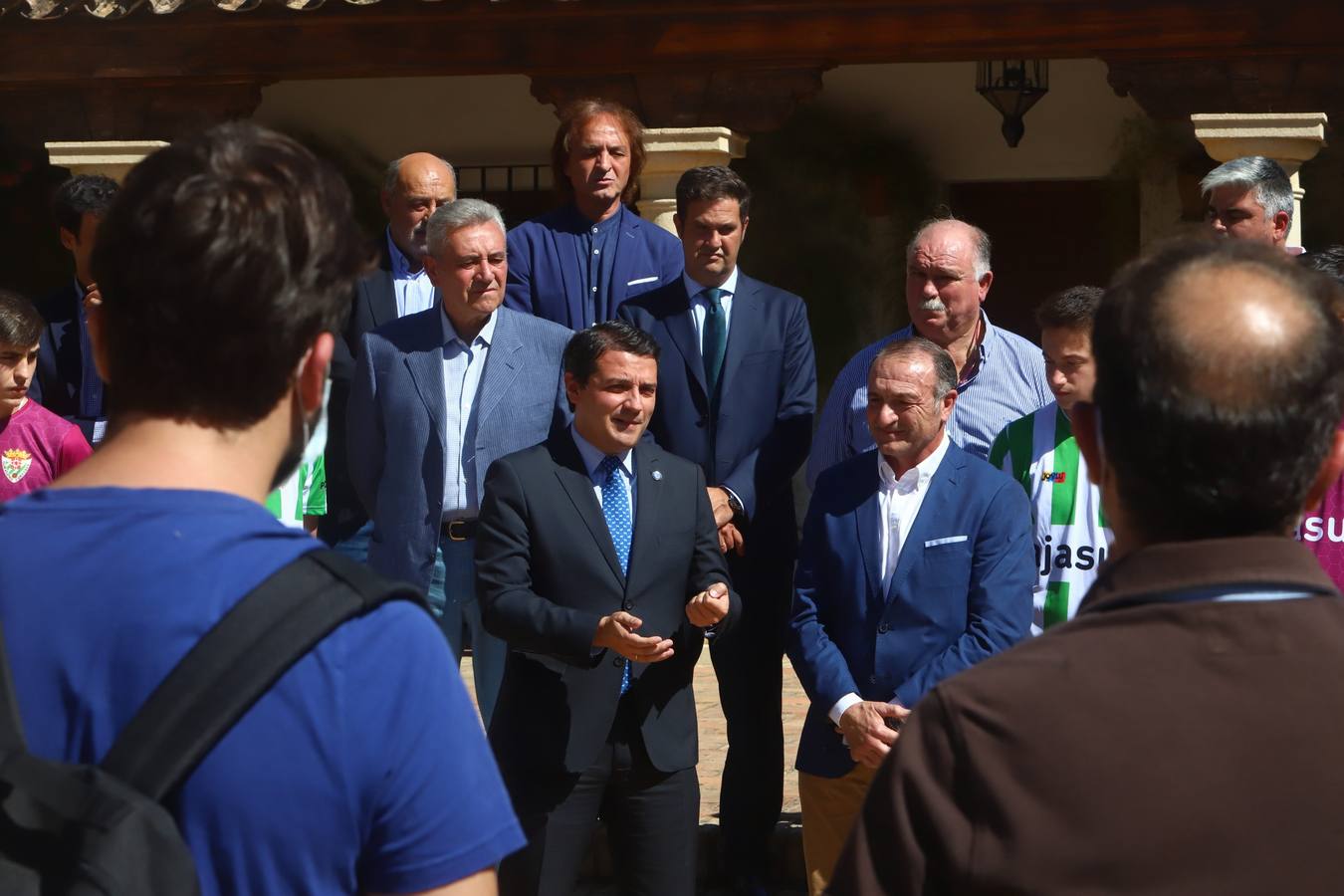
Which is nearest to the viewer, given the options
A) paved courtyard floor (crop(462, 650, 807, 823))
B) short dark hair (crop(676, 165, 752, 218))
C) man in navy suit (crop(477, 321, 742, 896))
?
man in navy suit (crop(477, 321, 742, 896))

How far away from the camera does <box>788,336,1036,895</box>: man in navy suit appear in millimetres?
4352

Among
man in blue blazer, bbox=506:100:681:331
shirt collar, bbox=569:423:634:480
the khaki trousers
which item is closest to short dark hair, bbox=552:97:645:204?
man in blue blazer, bbox=506:100:681:331

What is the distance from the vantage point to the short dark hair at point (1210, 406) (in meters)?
1.58

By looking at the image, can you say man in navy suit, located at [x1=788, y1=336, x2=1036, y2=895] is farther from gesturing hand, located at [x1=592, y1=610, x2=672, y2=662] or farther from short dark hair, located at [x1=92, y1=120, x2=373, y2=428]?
short dark hair, located at [x1=92, y1=120, x2=373, y2=428]

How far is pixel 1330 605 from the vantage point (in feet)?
5.30

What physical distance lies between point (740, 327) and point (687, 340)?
0.55 ft

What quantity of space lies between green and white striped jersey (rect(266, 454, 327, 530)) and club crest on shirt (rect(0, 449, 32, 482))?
2.26 feet

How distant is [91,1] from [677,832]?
627 centimetres

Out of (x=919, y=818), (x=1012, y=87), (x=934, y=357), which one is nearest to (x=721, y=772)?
(x=934, y=357)

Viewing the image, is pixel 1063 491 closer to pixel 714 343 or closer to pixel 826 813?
pixel 826 813

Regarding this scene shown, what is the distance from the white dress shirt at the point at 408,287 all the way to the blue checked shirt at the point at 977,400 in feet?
4.60

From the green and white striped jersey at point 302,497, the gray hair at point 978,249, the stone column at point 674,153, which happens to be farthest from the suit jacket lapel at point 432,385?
the stone column at point 674,153

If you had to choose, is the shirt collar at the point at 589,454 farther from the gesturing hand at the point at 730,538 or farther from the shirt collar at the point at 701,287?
the shirt collar at the point at 701,287

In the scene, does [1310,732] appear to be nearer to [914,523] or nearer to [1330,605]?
[1330,605]
